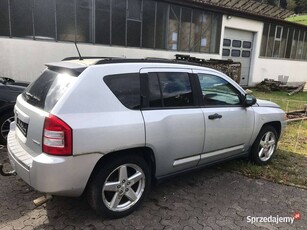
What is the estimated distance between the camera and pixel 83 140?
109 inches

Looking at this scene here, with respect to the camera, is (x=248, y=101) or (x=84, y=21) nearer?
(x=248, y=101)

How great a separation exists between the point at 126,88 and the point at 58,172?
1136mm

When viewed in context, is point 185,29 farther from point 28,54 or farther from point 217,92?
point 217,92

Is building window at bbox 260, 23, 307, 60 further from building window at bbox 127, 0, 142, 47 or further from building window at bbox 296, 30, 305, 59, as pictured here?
building window at bbox 127, 0, 142, 47

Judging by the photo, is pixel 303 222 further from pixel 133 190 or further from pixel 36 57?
pixel 36 57

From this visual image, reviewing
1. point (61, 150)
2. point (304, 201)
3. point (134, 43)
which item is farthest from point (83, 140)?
point (134, 43)

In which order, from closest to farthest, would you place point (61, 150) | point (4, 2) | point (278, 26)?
1. point (61, 150)
2. point (4, 2)
3. point (278, 26)

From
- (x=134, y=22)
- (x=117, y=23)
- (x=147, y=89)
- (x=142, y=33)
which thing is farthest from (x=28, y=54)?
(x=147, y=89)

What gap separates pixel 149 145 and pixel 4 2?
10069 millimetres

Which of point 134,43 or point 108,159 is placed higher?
point 134,43

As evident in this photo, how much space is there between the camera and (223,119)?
4.09 m

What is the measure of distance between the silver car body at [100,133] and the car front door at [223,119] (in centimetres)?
2

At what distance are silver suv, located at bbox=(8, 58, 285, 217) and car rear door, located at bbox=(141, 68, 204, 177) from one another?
0.01 m

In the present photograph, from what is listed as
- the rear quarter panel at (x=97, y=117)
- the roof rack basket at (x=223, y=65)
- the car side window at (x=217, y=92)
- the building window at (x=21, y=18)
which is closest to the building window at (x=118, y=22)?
the roof rack basket at (x=223, y=65)
